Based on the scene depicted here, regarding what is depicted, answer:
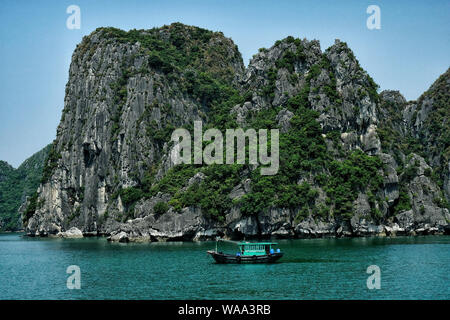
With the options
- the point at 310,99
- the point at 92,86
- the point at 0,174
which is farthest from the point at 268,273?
the point at 0,174

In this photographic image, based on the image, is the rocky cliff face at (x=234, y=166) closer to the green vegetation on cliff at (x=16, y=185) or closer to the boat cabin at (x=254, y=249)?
the boat cabin at (x=254, y=249)

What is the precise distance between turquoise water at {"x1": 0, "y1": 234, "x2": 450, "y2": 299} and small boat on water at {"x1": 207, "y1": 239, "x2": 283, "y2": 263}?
1127 mm

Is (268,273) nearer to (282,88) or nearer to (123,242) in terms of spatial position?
(123,242)

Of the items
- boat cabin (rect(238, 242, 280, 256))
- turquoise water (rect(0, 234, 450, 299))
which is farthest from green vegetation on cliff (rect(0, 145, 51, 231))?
boat cabin (rect(238, 242, 280, 256))

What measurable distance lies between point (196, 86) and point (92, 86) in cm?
2377

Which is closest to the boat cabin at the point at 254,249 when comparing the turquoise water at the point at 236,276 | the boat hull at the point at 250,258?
the boat hull at the point at 250,258

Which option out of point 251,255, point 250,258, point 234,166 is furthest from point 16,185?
point 250,258

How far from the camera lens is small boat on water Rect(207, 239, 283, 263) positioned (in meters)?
43.6

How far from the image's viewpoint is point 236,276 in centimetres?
3675

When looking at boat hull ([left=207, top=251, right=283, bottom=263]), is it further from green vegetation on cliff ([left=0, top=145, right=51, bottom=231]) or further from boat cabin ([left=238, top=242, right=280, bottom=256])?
green vegetation on cliff ([left=0, top=145, right=51, bottom=231])

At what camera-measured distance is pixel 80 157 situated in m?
106

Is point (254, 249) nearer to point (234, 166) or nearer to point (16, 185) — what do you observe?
point (234, 166)

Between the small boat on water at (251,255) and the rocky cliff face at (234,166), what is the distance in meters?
23.5

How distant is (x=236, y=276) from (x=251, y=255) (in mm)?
7351
